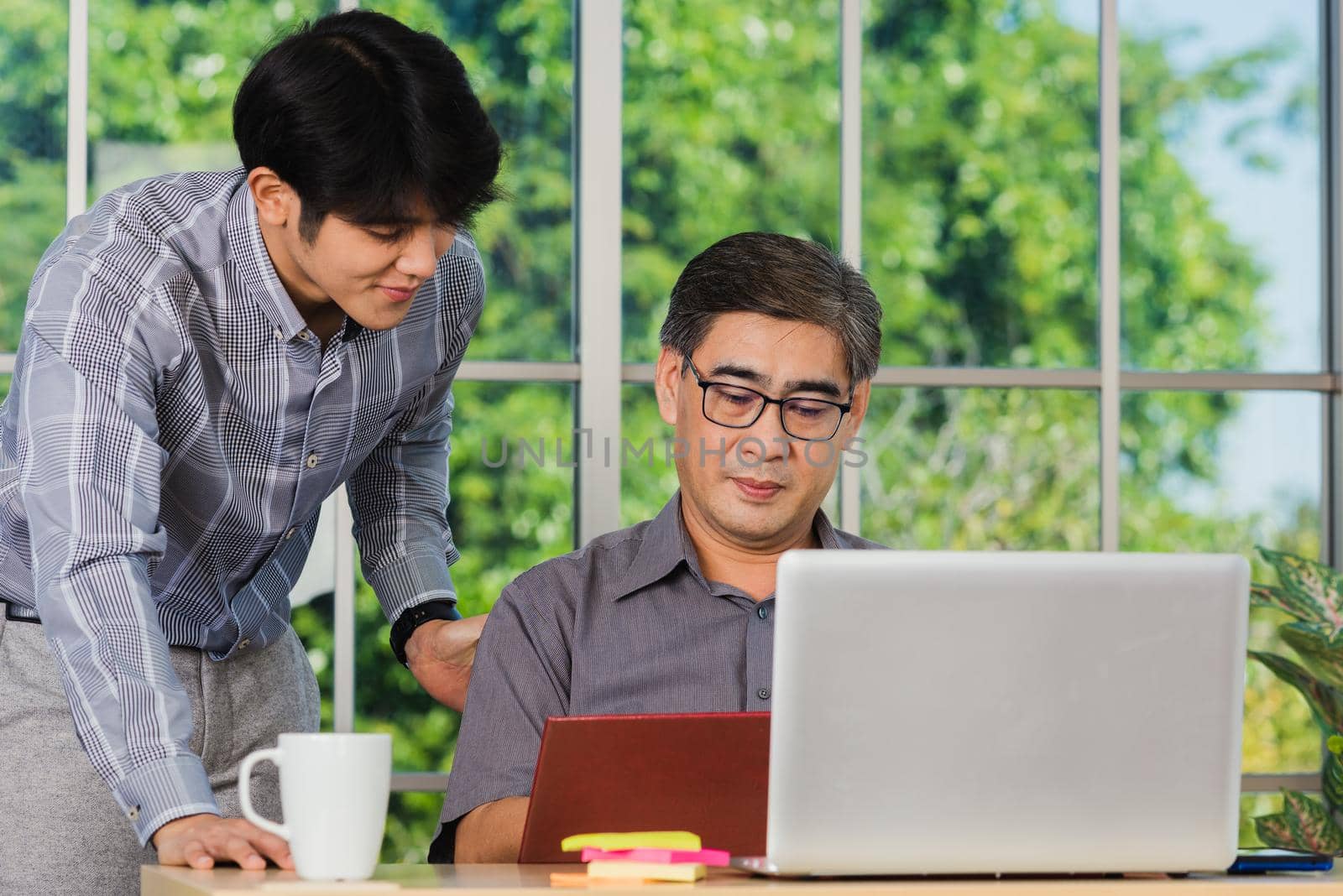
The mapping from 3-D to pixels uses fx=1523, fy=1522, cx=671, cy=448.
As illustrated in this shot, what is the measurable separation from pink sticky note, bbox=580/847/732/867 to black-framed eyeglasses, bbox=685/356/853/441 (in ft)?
2.86

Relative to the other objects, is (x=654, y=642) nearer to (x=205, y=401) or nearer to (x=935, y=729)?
(x=205, y=401)

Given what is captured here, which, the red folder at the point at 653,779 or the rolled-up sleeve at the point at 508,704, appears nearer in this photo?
the red folder at the point at 653,779

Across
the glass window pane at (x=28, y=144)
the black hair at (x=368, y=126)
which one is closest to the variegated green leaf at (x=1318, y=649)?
the black hair at (x=368, y=126)

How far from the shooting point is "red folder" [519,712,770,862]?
1.23 m

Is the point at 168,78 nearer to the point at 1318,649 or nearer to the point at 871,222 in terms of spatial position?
the point at 871,222

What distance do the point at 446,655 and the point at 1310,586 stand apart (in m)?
1.45

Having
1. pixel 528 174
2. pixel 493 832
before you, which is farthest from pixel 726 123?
pixel 493 832

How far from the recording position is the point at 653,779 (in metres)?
1.25

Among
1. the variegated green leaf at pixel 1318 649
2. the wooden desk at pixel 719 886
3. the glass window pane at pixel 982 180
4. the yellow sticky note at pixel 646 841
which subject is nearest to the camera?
the wooden desk at pixel 719 886

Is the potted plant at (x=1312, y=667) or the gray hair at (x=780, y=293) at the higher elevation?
the gray hair at (x=780, y=293)

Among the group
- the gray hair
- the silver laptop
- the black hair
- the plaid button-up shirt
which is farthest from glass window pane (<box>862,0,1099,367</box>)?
the silver laptop

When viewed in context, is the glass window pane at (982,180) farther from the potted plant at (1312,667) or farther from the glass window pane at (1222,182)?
the potted plant at (1312,667)

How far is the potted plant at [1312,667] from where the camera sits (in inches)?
97.7

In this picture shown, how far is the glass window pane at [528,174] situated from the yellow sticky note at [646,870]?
1.77 metres
